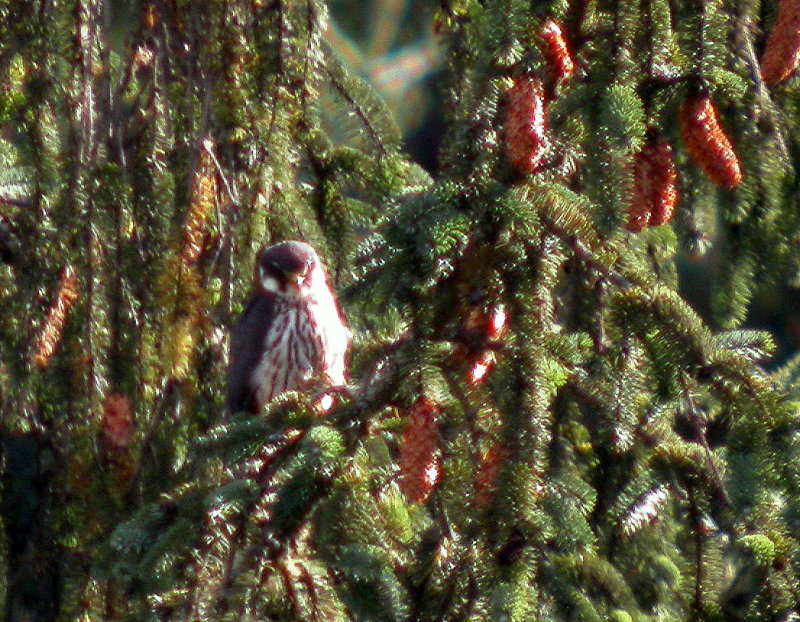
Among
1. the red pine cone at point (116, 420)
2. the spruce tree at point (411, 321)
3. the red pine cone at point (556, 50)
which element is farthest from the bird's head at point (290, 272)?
the red pine cone at point (556, 50)

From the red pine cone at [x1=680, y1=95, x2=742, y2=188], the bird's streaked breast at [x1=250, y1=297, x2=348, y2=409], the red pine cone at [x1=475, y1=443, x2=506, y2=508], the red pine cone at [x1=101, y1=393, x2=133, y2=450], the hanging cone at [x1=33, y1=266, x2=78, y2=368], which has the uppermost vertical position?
the bird's streaked breast at [x1=250, y1=297, x2=348, y2=409]

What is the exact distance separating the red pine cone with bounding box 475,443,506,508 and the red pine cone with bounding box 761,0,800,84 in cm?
90

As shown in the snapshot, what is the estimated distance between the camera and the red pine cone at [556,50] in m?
1.95

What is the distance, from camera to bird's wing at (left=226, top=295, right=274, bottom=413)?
11.9 feet

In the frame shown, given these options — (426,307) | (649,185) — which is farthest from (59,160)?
(649,185)

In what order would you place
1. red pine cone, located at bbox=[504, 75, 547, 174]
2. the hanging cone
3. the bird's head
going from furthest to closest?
the bird's head, the hanging cone, red pine cone, located at bbox=[504, 75, 547, 174]

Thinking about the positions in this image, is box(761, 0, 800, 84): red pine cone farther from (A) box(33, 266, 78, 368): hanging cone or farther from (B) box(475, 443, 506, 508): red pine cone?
(A) box(33, 266, 78, 368): hanging cone

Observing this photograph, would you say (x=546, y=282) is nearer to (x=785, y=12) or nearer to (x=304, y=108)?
(x=785, y=12)

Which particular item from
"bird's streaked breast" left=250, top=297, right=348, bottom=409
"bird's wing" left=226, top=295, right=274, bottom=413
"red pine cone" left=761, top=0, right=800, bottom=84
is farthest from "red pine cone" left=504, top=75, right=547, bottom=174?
"bird's streaked breast" left=250, top=297, right=348, bottom=409

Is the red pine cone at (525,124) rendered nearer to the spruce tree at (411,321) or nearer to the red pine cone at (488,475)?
the spruce tree at (411,321)

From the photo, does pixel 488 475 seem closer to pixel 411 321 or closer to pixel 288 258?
pixel 411 321

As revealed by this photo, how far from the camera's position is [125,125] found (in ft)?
8.96

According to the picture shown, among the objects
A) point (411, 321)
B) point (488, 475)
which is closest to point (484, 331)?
point (411, 321)

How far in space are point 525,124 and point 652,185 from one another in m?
0.28
